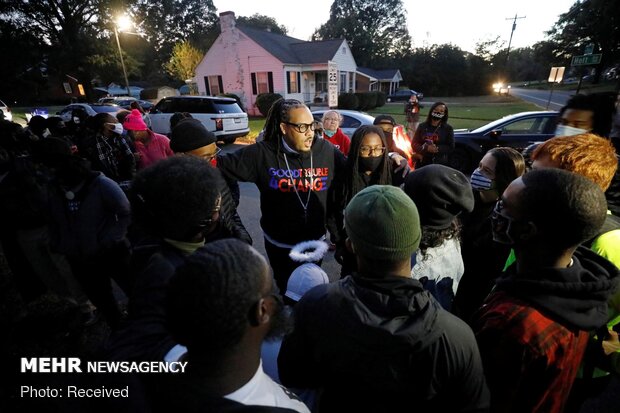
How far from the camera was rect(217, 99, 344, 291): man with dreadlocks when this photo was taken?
8.44 feet

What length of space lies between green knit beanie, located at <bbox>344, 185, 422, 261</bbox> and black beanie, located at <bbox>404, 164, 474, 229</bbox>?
1.86 feet

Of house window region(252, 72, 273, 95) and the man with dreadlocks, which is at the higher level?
house window region(252, 72, 273, 95)

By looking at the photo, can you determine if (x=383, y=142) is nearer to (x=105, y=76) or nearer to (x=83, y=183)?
(x=83, y=183)

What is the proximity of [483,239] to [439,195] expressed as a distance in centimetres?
80

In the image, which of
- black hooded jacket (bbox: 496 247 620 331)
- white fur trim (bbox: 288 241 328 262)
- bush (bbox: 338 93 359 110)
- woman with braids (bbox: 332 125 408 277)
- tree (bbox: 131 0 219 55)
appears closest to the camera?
black hooded jacket (bbox: 496 247 620 331)

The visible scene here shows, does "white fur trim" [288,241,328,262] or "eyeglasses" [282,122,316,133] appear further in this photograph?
"eyeglasses" [282,122,316,133]

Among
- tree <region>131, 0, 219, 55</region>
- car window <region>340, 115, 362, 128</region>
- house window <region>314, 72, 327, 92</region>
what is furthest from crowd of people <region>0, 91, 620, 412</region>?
tree <region>131, 0, 219, 55</region>

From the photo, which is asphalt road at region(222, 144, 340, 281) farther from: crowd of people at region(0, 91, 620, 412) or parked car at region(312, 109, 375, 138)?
parked car at region(312, 109, 375, 138)

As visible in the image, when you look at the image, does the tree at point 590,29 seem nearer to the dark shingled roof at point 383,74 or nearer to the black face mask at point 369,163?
the dark shingled roof at point 383,74

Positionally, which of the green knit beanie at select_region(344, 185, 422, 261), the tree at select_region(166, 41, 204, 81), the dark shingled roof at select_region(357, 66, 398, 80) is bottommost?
the green knit beanie at select_region(344, 185, 422, 261)

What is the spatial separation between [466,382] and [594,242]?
1.10m

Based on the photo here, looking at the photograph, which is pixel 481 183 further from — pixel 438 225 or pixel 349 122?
pixel 349 122

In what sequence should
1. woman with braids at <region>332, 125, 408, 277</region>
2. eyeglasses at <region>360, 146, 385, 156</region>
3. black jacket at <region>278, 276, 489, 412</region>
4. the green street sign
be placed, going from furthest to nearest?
the green street sign
eyeglasses at <region>360, 146, 385, 156</region>
woman with braids at <region>332, 125, 408, 277</region>
black jacket at <region>278, 276, 489, 412</region>

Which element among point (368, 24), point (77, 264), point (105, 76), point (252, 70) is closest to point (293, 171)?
point (77, 264)
